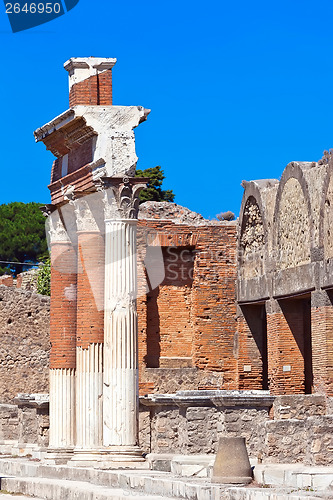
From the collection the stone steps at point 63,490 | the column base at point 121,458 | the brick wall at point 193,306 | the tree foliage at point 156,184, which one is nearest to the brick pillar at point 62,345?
the stone steps at point 63,490

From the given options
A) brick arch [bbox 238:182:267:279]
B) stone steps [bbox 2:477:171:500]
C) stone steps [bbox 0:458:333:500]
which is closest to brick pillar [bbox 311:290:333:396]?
brick arch [bbox 238:182:267:279]

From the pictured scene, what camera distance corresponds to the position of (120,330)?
1700cm

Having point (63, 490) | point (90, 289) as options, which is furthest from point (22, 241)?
point (63, 490)

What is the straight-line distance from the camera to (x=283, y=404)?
2130 centimetres

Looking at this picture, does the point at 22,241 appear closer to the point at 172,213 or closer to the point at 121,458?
the point at 172,213

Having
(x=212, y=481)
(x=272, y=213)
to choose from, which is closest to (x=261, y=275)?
(x=272, y=213)

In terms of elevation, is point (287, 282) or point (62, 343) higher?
point (287, 282)

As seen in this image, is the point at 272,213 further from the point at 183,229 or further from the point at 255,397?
the point at 255,397

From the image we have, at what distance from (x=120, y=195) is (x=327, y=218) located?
20.6 feet

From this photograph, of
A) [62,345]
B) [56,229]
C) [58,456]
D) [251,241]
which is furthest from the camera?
[251,241]

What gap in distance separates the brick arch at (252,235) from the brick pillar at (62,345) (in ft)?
22.0

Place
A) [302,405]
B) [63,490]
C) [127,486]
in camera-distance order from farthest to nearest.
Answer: [302,405] → [63,490] → [127,486]

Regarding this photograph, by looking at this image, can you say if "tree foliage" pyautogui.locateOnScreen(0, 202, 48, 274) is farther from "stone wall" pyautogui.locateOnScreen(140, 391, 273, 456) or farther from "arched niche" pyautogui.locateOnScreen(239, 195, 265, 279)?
"stone wall" pyautogui.locateOnScreen(140, 391, 273, 456)

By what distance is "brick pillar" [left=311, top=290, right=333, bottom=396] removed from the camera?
22062 millimetres
